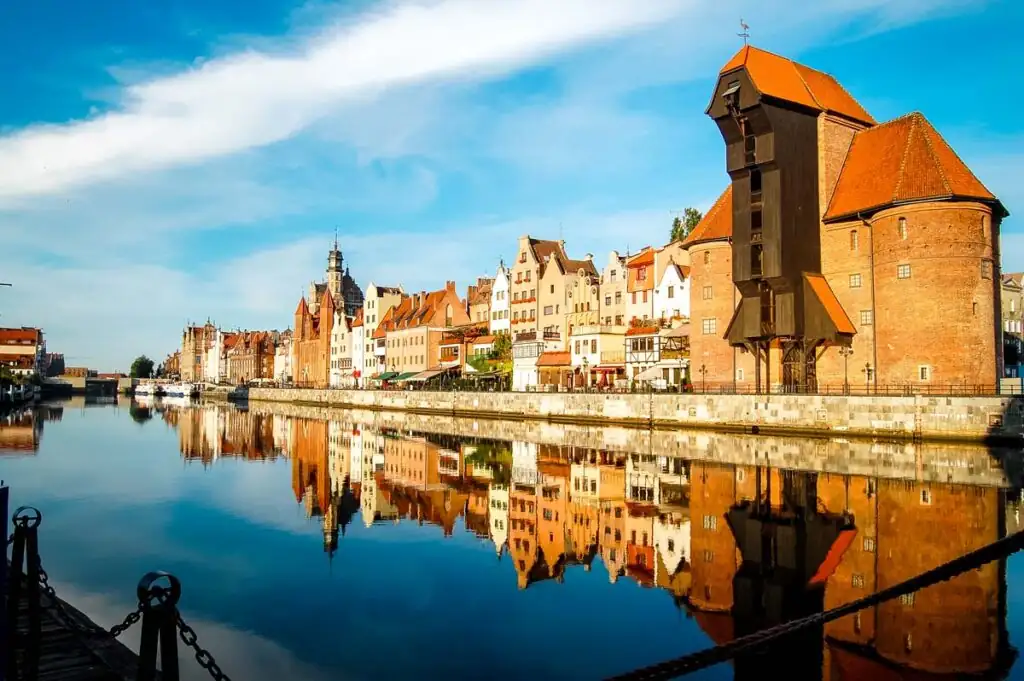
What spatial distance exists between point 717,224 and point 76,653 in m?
48.4

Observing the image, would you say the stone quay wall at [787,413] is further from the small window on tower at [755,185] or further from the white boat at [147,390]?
the white boat at [147,390]

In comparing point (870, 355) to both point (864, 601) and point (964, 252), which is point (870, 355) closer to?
point (964, 252)

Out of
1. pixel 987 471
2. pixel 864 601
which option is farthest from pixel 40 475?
pixel 987 471

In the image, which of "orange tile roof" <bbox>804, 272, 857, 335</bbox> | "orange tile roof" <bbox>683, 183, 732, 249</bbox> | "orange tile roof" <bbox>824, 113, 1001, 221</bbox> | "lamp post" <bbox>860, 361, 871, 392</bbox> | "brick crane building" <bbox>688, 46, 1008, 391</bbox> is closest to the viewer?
"brick crane building" <bbox>688, 46, 1008, 391</bbox>

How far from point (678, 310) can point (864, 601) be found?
187ft

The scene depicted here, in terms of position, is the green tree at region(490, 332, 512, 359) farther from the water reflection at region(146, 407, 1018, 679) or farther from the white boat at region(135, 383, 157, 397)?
the white boat at region(135, 383, 157, 397)

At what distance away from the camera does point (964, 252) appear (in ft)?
136

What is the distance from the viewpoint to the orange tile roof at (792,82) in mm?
46156

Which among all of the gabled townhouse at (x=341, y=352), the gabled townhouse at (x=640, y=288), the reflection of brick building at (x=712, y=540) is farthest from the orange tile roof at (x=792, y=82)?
the gabled townhouse at (x=341, y=352)

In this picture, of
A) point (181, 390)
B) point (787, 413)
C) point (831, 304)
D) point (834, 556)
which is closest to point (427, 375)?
point (831, 304)

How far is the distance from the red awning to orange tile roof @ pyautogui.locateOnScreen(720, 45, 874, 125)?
33.9m

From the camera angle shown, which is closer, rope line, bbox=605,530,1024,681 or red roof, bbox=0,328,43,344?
rope line, bbox=605,530,1024,681

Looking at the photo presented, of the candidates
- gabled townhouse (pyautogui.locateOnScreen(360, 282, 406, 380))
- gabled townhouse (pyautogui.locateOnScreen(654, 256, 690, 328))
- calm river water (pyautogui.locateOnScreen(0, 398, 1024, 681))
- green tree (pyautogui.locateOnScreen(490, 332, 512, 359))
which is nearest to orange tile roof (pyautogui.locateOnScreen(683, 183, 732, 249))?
gabled townhouse (pyautogui.locateOnScreen(654, 256, 690, 328))

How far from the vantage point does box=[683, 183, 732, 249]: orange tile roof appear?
5144cm
